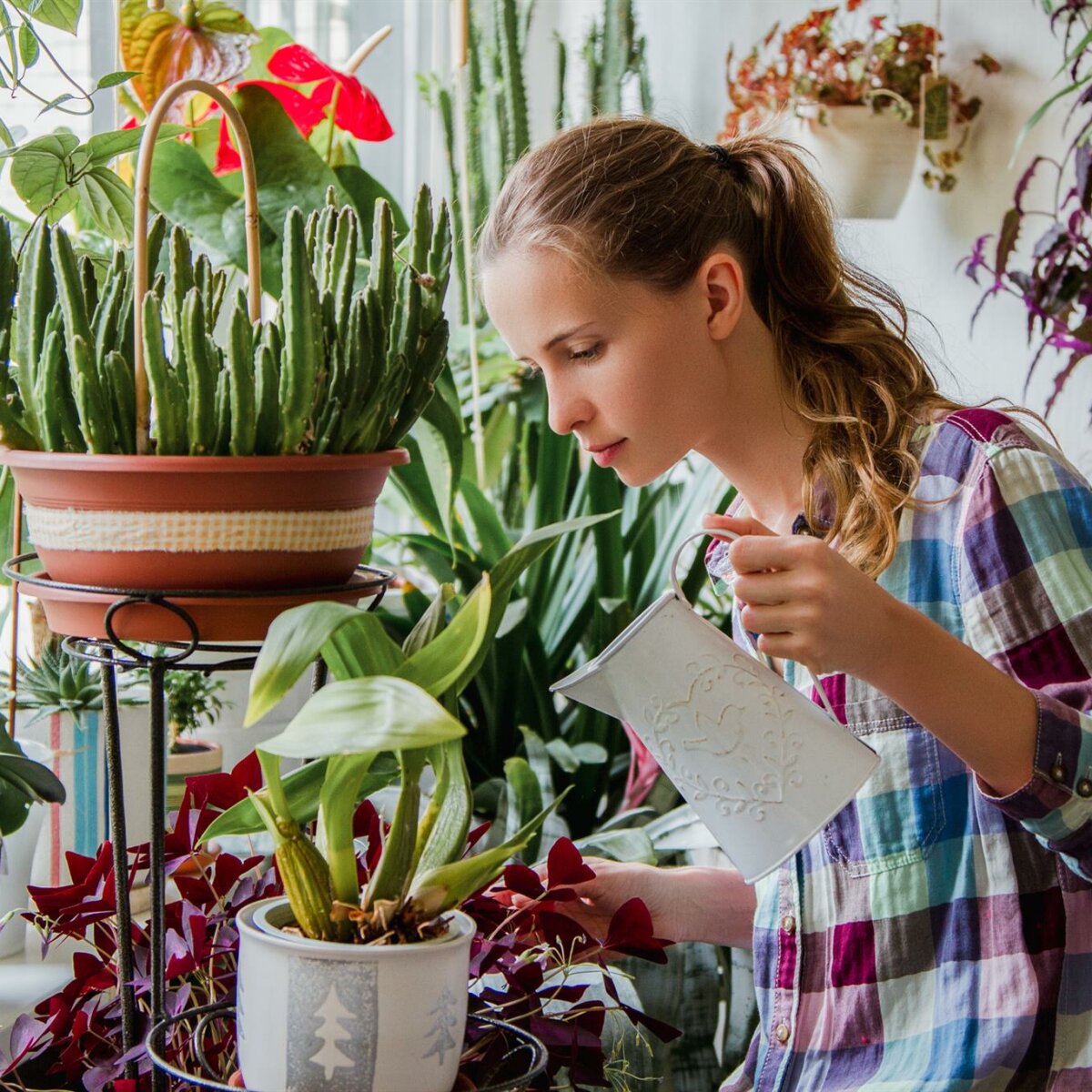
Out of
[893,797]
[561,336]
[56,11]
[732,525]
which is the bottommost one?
[893,797]

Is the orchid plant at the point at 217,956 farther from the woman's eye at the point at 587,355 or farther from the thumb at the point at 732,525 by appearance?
the woman's eye at the point at 587,355

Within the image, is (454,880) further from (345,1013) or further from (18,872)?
(18,872)

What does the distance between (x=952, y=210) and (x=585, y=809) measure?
1033 mm

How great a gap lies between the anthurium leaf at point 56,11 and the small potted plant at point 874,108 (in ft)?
3.95

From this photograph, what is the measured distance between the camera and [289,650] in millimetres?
570

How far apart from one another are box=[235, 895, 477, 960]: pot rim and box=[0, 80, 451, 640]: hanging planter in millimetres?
159

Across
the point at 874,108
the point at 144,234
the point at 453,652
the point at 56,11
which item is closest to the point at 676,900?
the point at 453,652

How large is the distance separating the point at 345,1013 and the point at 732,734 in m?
0.25

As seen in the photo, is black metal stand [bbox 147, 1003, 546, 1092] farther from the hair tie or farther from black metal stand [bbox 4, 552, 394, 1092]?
the hair tie

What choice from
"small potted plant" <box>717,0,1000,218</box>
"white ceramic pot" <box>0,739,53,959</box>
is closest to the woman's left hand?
"white ceramic pot" <box>0,739,53,959</box>

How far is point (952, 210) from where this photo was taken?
1.98 metres

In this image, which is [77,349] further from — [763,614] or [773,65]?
[773,65]

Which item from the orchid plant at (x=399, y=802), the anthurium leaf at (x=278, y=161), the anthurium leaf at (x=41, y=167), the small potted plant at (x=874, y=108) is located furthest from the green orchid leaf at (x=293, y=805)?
the small potted plant at (x=874, y=108)

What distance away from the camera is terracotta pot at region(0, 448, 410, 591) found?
683mm
